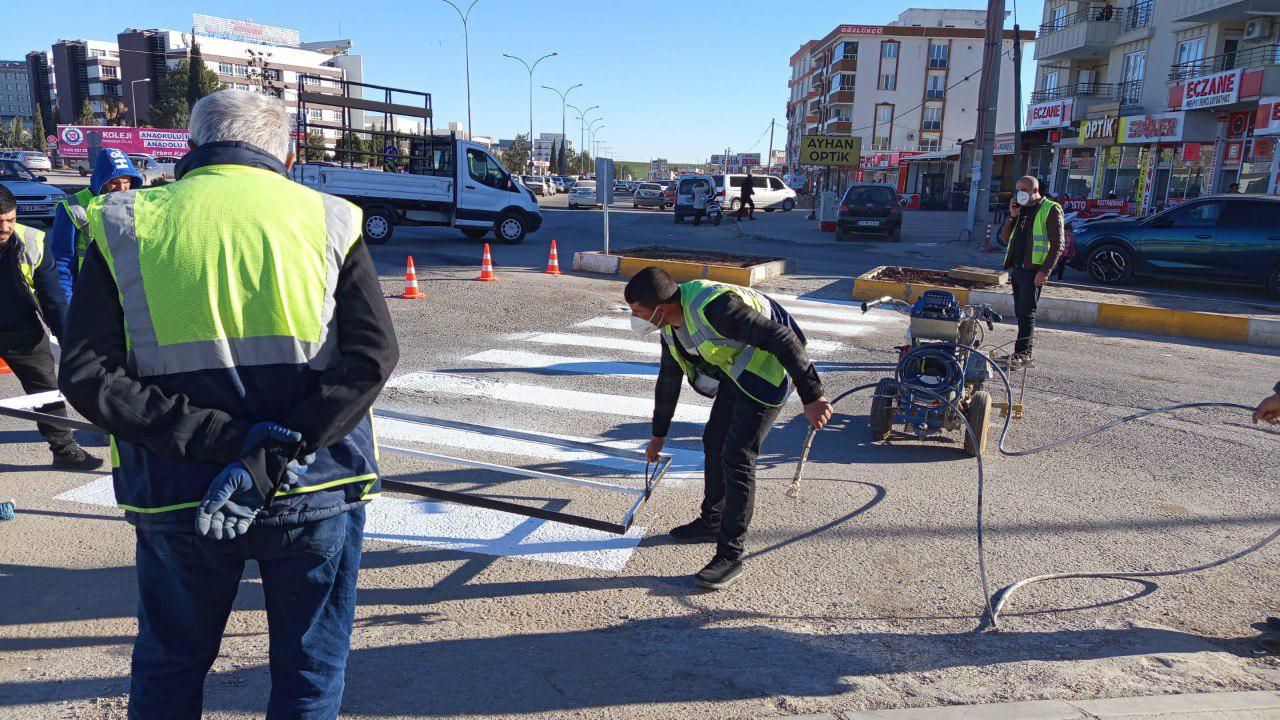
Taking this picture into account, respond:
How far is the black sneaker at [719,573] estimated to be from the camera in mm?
3740

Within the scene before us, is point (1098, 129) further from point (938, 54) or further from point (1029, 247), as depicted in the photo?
point (938, 54)

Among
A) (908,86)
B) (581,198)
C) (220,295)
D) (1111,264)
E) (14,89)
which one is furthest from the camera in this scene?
(14,89)

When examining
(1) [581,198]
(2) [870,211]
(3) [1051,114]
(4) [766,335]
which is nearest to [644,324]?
(4) [766,335]

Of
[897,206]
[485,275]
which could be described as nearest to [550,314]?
[485,275]

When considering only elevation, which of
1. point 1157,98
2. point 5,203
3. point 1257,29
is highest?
point 1257,29

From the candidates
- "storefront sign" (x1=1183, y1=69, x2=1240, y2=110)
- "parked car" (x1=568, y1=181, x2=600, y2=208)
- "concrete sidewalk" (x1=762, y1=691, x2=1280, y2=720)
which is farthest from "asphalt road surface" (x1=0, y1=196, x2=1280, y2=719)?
"parked car" (x1=568, y1=181, x2=600, y2=208)

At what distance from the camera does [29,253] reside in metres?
4.76

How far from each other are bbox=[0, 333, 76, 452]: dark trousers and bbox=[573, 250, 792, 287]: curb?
930 centimetres

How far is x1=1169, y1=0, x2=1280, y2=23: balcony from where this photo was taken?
78.8ft

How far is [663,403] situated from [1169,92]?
3092cm

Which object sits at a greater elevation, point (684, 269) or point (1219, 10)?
point (1219, 10)

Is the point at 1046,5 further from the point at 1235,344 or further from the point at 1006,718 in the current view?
the point at 1006,718

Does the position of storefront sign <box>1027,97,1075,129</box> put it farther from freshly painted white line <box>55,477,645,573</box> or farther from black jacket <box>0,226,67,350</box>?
black jacket <box>0,226,67,350</box>

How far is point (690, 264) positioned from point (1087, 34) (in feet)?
93.7
